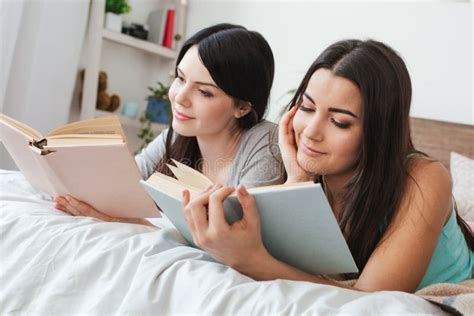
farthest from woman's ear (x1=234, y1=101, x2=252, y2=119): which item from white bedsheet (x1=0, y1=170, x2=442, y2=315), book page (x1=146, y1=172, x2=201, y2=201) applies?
book page (x1=146, y1=172, x2=201, y2=201)

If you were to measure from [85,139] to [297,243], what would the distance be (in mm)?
475

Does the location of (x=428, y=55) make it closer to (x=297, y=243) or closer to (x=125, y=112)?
(x=125, y=112)

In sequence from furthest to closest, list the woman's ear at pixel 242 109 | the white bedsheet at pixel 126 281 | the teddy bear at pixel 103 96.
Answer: the teddy bear at pixel 103 96 → the woman's ear at pixel 242 109 → the white bedsheet at pixel 126 281

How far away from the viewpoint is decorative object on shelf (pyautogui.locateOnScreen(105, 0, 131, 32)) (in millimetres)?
3088

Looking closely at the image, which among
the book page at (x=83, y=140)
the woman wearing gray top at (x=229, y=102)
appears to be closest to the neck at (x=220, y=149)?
the woman wearing gray top at (x=229, y=102)

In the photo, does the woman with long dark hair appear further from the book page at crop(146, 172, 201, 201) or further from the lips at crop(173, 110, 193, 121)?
the lips at crop(173, 110, 193, 121)

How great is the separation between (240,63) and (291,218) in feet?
2.15

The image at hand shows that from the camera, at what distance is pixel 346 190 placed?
3.63ft

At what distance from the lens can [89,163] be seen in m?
1.13

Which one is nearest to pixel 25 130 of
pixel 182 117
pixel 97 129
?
pixel 97 129

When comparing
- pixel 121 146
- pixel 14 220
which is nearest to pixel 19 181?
pixel 14 220

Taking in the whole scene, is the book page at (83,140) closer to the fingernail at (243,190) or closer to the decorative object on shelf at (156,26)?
the fingernail at (243,190)

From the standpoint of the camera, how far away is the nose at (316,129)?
39.3 inches

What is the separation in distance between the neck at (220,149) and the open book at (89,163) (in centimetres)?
33
